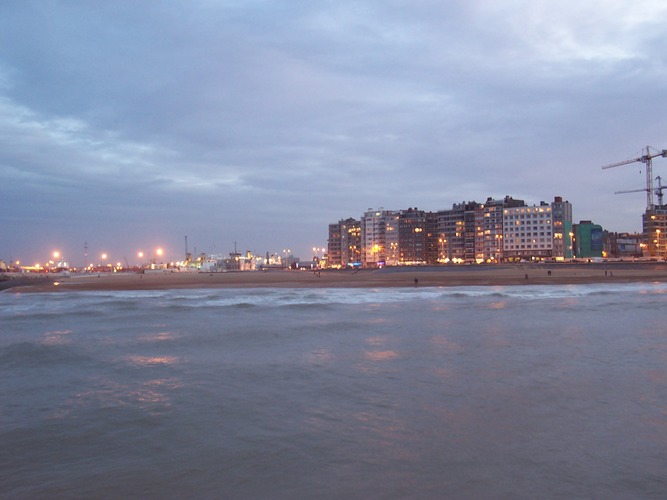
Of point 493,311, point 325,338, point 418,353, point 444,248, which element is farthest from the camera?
point 444,248

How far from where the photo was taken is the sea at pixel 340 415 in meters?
5.98

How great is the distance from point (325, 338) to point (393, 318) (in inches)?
258

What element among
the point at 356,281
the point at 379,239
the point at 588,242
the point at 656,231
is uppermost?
the point at 379,239

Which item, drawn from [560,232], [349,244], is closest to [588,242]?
[560,232]

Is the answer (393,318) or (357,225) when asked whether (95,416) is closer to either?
(393,318)

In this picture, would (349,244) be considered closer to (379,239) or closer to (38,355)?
(379,239)

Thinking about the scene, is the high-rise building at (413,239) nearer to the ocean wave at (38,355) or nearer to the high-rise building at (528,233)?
the high-rise building at (528,233)

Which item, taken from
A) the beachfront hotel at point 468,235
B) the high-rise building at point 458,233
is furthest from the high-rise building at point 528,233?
the high-rise building at point 458,233

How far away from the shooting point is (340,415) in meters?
8.63

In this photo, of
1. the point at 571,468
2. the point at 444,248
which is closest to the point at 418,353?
the point at 571,468

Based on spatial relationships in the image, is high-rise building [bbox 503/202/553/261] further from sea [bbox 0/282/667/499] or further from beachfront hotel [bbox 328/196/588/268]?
sea [bbox 0/282/667/499]

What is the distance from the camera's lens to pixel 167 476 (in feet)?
20.6

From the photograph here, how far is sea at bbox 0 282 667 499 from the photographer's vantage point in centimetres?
598

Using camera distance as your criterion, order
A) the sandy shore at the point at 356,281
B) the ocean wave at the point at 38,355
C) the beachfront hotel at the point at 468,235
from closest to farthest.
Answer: the ocean wave at the point at 38,355, the sandy shore at the point at 356,281, the beachfront hotel at the point at 468,235
